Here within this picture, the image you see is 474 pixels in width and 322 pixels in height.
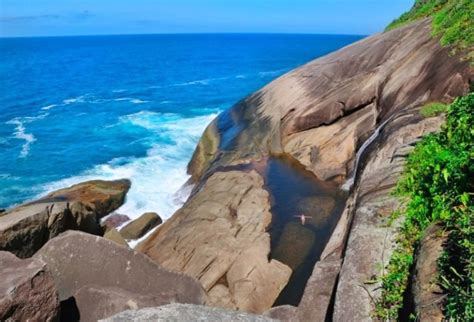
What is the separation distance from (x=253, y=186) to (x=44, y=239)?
732cm

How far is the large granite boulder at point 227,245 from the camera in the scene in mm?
11070

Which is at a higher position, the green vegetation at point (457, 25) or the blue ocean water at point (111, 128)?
the green vegetation at point (457, 25)

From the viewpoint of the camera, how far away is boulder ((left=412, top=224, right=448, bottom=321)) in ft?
13.6

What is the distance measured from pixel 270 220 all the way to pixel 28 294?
8.78 m

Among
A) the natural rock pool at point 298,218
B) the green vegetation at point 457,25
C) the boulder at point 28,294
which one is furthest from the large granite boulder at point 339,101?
the boulder at point 28,294

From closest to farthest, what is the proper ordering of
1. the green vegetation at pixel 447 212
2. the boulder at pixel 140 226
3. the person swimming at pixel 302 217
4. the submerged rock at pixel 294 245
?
A: the green vegetation at pixel 447 212 → the submerged rock at pixel 294 245 → the person swimming at pixel 302 217 → the boulder at pixel 140 226

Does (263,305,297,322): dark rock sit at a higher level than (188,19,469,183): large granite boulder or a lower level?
lower

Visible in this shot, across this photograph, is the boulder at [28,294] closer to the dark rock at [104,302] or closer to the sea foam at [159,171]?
the dark rock at [104,302]

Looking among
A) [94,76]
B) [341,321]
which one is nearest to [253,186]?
[341,321]

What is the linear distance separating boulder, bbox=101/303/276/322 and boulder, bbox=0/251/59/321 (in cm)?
242

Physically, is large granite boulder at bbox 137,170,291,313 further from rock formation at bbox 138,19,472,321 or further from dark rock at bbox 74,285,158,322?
dark rock at bbox 74,285,158,322

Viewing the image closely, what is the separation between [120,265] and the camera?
8.53 meters

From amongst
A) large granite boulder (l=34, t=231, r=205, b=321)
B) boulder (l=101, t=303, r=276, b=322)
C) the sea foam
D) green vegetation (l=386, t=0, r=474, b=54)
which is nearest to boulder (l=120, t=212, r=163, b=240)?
the sea foam

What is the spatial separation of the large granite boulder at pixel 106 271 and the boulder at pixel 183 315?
320cm
